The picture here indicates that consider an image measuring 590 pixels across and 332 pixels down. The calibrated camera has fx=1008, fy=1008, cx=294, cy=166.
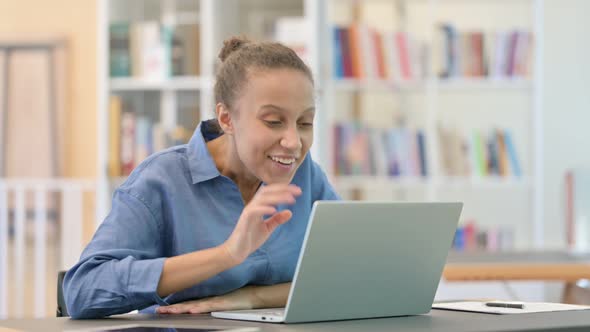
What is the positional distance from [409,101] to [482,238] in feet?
3.00

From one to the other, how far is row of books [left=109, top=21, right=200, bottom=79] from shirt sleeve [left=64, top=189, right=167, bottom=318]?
2.78m

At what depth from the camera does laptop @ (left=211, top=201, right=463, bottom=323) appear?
4.73 feet

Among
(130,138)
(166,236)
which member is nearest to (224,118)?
(166,236)

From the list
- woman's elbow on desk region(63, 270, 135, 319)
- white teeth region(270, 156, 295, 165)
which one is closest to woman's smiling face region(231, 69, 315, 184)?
white teeth region(270, 156, 295, 165)

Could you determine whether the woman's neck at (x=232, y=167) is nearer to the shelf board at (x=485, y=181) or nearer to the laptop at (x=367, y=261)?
the laptop at (x=367, y=261)

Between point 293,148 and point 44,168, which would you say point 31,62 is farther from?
point 293,148

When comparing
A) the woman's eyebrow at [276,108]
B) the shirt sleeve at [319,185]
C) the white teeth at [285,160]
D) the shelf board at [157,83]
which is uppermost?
the woman's eyebrow at [276,108]

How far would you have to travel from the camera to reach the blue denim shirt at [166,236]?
1.68 metres

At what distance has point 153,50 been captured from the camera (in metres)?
4.52

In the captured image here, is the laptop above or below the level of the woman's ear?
below

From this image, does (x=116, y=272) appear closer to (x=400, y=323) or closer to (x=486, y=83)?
(x=400, y=323)

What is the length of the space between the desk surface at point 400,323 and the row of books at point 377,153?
2.88 meters

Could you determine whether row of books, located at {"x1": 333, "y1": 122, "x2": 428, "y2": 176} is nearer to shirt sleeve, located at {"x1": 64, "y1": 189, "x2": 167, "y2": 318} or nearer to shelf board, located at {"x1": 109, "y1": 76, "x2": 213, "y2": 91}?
shelf board, located at {"x1": 109, "y1": 76, "x2": 213, "y2": 91}

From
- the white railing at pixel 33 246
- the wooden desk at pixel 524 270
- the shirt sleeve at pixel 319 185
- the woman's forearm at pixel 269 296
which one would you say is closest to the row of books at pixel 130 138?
the white railing at pixel 33 246
